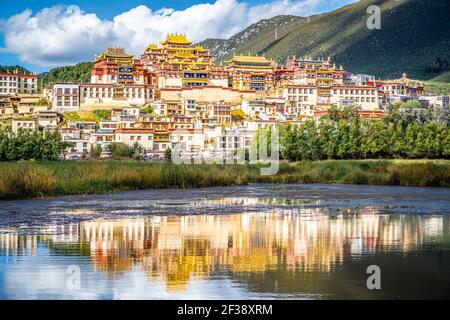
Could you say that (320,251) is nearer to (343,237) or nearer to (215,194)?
(343,237)

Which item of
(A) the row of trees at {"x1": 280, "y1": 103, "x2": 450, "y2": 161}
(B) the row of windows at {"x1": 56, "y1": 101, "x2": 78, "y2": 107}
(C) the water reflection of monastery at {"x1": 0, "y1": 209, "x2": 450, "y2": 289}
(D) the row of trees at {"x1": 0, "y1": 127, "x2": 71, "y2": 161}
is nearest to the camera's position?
(C) the water reflection of monastery at {"x1": 0, "y1": 209, "x2": 450, "y2": 289}

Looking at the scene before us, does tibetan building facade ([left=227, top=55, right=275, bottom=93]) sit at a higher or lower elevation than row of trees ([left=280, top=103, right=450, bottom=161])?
higher

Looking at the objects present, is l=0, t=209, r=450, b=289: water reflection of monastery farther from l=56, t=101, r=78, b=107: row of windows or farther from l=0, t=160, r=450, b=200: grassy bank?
l=56, t=101, r=78, b=107: row of windows

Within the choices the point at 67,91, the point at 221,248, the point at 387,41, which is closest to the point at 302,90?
the point at 67,91

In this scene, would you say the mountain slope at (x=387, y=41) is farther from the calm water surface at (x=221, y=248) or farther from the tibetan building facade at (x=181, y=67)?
the calm water surface at (x=221, y=248)

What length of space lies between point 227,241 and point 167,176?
1581 cm

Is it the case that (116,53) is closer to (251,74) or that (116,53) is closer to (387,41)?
(251,74)

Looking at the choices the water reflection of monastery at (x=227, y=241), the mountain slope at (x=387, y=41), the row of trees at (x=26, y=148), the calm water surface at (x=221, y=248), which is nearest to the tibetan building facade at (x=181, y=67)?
the row of trees at (x=26, y=148)

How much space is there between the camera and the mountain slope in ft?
487

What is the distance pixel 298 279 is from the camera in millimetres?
11227

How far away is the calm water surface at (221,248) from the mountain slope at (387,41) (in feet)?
402

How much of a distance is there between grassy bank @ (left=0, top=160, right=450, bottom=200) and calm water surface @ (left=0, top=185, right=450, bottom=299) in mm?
926

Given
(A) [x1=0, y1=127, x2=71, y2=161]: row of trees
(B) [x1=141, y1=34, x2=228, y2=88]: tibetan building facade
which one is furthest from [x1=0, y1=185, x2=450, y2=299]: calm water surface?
(B) [x1=141, y1=34, x2=228, y2=88]: tibetan building facade
